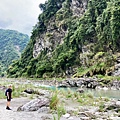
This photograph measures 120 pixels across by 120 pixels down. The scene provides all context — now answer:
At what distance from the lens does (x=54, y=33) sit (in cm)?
9525

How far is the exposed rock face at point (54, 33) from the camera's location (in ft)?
286

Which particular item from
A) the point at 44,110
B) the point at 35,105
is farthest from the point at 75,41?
the point at 44,110

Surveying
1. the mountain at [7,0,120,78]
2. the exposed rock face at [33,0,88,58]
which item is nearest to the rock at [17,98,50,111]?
the mountain at [7,0,120,78]

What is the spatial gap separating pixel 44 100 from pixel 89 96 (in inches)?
341

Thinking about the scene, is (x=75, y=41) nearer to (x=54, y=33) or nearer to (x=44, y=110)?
(x=54, y=33)

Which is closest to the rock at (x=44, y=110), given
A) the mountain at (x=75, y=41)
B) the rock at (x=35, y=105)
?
the rock at (x=35, y=105)

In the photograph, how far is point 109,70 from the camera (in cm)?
5053

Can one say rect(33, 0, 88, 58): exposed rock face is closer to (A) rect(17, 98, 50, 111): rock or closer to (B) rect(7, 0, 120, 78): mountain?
(B) rect(7, 0, 120, 78): mountain

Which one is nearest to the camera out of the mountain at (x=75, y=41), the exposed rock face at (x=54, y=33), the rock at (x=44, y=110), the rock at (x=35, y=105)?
the rock at (x=44, y=110)

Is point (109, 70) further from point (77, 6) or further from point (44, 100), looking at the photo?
point (77, 6)

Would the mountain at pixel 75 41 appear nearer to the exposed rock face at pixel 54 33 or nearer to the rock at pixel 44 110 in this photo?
the exposed rock face at pixel 54 33

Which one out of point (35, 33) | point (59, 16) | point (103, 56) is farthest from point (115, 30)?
point (35, 33)

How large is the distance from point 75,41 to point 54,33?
896 inches

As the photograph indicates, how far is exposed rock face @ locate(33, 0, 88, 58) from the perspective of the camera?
8723 cm
